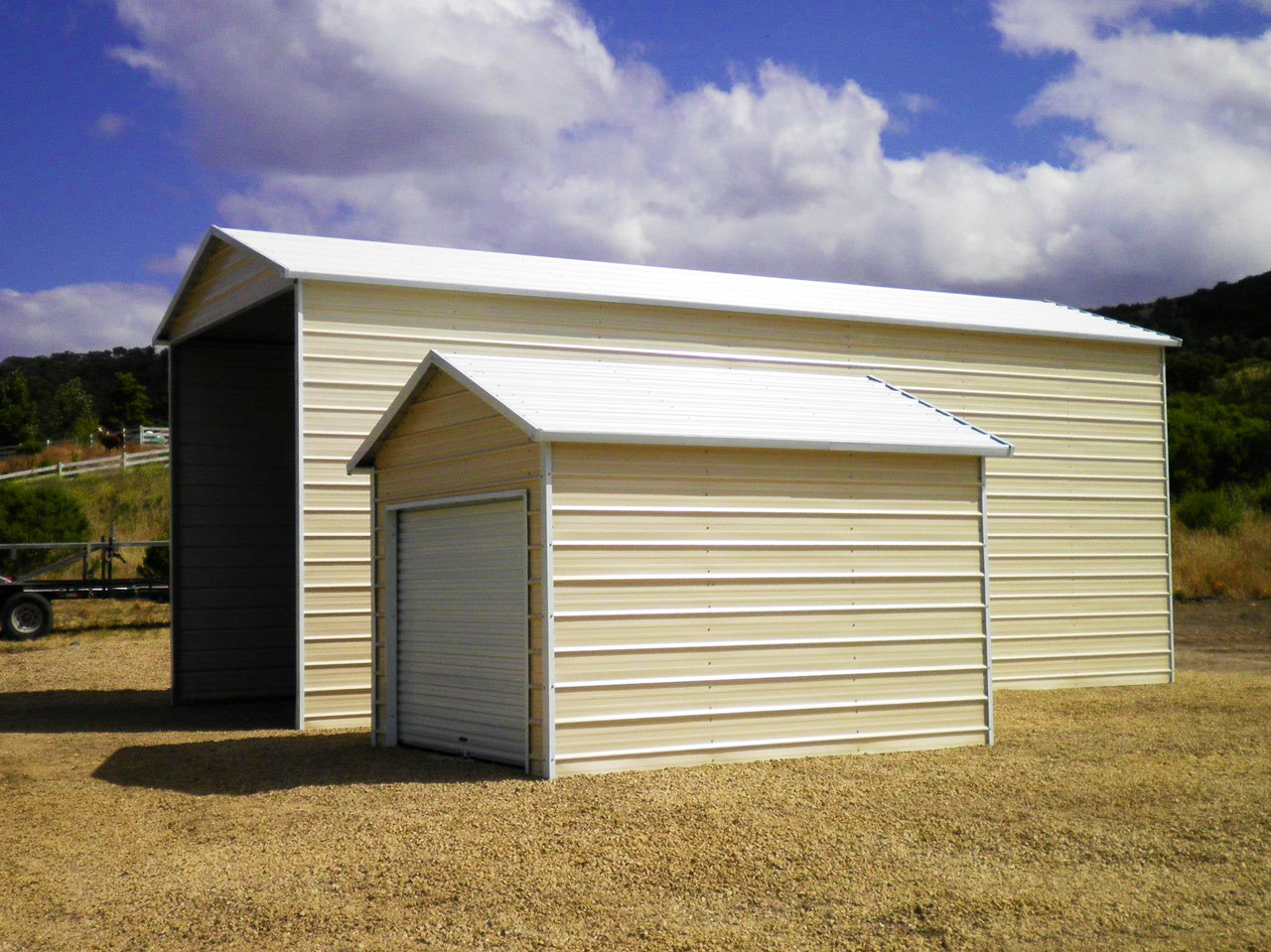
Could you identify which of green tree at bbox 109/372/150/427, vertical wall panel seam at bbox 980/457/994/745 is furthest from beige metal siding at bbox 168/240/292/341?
green tree at bbox 109/372/150/427

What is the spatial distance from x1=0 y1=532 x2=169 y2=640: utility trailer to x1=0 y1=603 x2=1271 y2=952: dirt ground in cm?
1161

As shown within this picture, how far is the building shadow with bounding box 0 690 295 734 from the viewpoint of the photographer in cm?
1342

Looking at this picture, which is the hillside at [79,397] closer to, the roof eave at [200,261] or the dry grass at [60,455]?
the dry grass at [60,455]

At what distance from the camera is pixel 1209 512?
1302 inches

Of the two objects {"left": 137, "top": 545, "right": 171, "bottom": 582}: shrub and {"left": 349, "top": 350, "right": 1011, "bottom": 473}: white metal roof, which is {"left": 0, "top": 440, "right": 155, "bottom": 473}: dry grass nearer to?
{"left": 137, "top": 545, "right": 171, "bottom": 582}: shrub

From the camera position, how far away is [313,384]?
12984 mm

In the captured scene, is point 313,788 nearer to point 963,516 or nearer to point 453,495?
point 453,495

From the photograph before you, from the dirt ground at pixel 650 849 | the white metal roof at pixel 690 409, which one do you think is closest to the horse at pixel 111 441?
the dirt ground at pixel 650 849

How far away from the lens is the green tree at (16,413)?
54.7 metres

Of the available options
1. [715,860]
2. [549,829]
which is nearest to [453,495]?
[549,829]

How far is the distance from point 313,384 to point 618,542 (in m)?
4.62

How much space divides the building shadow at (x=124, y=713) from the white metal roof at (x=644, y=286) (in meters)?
4.72

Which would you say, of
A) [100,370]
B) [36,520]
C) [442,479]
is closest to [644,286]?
[442,479]

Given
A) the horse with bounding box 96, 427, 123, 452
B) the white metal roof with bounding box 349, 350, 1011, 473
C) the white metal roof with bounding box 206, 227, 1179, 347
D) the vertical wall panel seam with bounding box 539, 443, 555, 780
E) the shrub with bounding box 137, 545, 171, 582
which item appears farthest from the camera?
the horse with bounding box 96, 427, 123, 452
